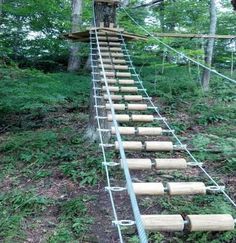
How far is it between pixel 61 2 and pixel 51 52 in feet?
5.65

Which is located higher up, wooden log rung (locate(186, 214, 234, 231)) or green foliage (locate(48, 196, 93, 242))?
wooden log rung (locate(186, 214, 234, 231))

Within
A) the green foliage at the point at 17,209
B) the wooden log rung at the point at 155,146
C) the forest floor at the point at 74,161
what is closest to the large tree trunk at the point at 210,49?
the forest floor at the point at 74,161

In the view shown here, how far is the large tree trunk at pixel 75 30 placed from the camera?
895 cm

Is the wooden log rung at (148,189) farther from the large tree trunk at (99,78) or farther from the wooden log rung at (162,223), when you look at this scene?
the large tree trunk at (99,78)

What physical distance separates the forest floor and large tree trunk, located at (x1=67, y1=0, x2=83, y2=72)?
60.7 inches

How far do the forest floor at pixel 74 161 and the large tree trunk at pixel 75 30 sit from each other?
1.54 m

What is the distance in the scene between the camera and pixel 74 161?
463cm

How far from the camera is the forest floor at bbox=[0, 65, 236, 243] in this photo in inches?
131

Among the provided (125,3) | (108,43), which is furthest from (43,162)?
(125,3)

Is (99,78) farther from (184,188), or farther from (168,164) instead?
(184,188)

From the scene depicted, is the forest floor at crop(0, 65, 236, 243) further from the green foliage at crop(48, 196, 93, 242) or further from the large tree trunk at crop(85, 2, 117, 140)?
the large tree trunk at crop(85, 2, 117, 140)

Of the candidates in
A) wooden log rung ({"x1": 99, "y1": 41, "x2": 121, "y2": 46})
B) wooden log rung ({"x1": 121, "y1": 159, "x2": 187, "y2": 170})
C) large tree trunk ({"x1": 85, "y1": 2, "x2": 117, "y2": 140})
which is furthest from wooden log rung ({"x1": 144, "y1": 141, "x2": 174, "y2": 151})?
wooden log rung ({"x1": 99, "y1": 41, "x2": 121, "y2": 46})

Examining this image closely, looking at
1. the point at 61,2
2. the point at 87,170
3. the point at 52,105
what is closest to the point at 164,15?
the point at 61,2

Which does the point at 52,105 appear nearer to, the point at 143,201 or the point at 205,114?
the point at 205,114
